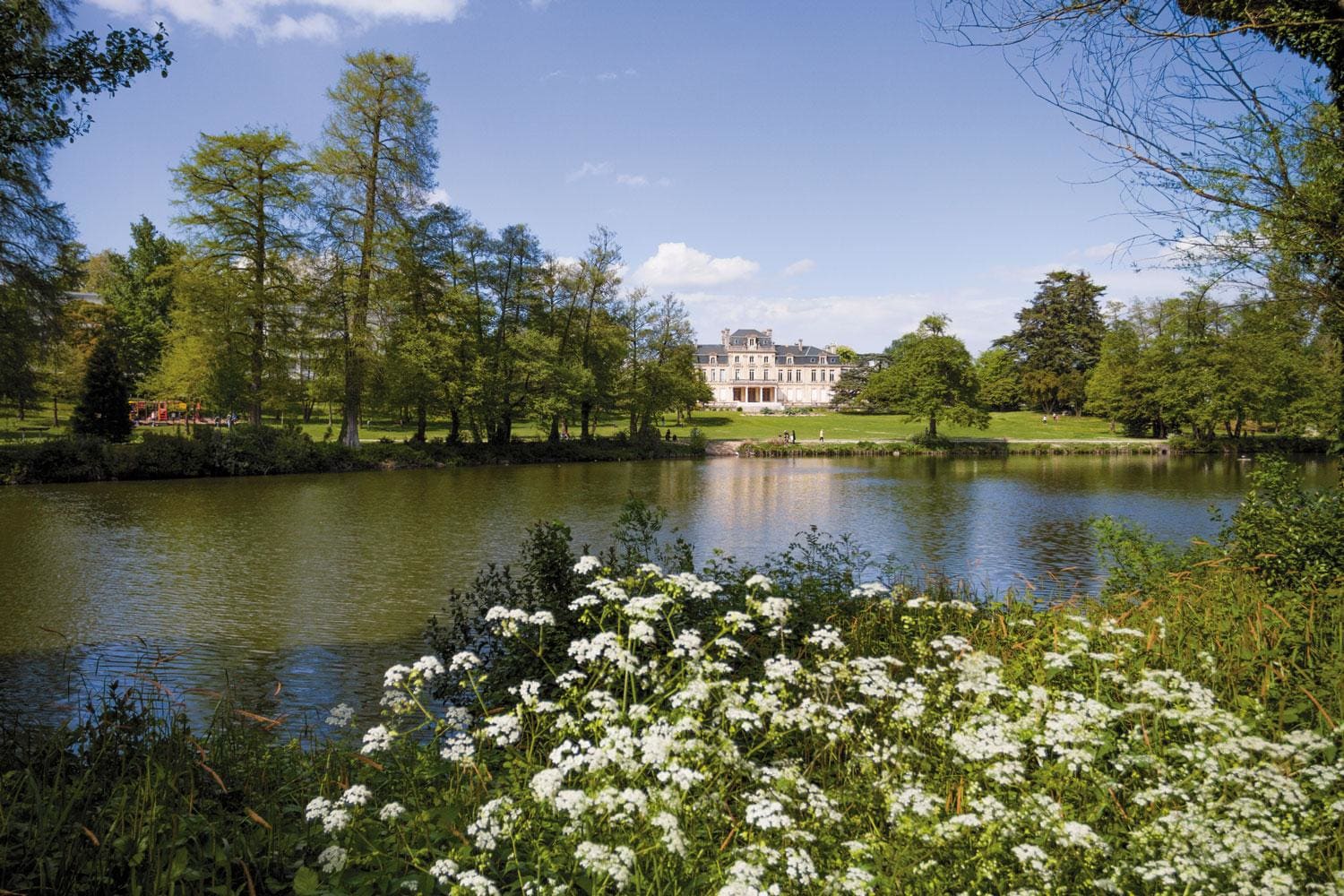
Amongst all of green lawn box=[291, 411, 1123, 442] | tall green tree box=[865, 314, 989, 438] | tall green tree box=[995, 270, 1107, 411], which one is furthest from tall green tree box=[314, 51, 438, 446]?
tall green tree box=[995, 270, 1107, 411]

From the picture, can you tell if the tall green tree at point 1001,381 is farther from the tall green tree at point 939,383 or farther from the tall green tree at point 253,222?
the tall green tree at point 253,222

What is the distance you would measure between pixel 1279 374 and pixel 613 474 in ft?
99.6

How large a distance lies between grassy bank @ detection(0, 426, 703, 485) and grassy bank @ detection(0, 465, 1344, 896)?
24.1 m

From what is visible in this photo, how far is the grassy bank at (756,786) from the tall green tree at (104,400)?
33.5 meters

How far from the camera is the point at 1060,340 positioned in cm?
7519

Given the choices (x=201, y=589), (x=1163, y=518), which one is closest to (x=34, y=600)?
(x=201, y=589)

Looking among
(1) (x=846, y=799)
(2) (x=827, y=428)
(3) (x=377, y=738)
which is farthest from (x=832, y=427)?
(3) (x=377, y=738)

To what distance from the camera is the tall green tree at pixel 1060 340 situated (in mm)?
72125

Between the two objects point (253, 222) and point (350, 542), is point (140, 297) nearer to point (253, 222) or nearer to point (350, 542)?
point (253, 222)

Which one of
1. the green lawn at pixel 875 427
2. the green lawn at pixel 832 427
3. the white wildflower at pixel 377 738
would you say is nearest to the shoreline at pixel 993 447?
the green lawn at pixel 875 427

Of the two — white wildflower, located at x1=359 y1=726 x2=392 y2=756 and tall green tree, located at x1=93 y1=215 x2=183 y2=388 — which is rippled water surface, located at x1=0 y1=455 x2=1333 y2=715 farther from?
tall green tree, located at x1=93 y1=215 x2=183 y2=388

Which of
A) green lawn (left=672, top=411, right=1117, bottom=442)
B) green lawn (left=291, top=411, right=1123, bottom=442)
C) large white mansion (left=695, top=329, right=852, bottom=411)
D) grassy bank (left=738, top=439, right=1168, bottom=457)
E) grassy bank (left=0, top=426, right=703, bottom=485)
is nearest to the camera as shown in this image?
grassy bank (left=0, top=426, right=703, bottom=485)

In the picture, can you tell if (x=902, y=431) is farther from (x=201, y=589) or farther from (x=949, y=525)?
(x=201, y=589)

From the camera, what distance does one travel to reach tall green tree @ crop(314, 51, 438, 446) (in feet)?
101
